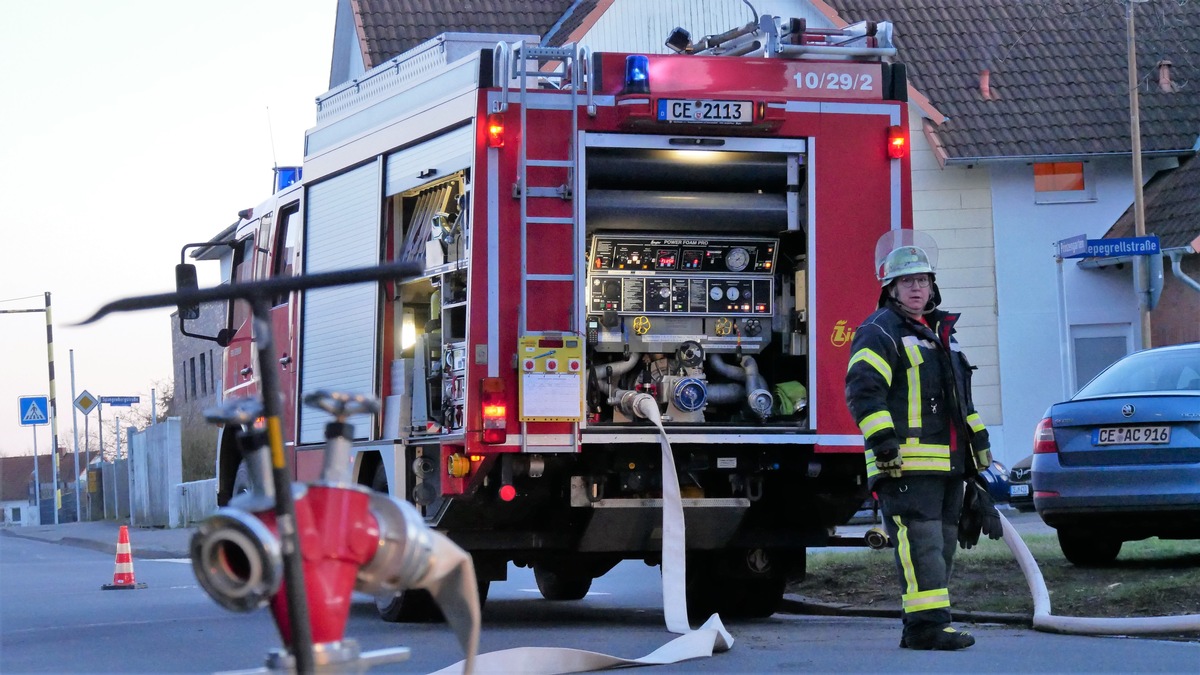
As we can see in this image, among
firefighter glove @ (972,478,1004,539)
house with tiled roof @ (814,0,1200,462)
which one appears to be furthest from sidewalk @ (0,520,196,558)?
firefighter glove @ (972,478,1004,539)

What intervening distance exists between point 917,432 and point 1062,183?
77.1ft

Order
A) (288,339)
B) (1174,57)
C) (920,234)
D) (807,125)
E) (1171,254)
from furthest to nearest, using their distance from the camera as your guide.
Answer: (1174,57) < (1171,254) < (288,339) < (807,125) < (920,234)

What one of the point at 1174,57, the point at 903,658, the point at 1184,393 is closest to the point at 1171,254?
the point at 1174,57

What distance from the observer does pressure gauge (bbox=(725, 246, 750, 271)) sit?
9.70 metres

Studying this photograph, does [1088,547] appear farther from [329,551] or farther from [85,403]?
[85,403]

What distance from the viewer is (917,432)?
25.6ft

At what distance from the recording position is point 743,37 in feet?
33.8

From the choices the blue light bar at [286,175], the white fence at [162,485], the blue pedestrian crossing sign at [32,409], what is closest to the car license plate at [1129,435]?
the blue light bar at [286,175]

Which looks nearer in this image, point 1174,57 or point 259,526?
point 259,526

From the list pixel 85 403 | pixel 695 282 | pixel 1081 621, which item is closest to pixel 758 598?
pixel 695 282

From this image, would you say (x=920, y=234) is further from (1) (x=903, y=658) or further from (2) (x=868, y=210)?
(1) (x=903, y=658)

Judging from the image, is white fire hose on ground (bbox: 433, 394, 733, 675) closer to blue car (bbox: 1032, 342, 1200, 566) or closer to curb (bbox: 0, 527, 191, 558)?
blue car (bbox: 1032, 342, 1200, 566)

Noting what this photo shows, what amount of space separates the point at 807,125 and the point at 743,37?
108 centimetres

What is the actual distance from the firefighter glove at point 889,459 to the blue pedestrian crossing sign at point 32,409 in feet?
130
